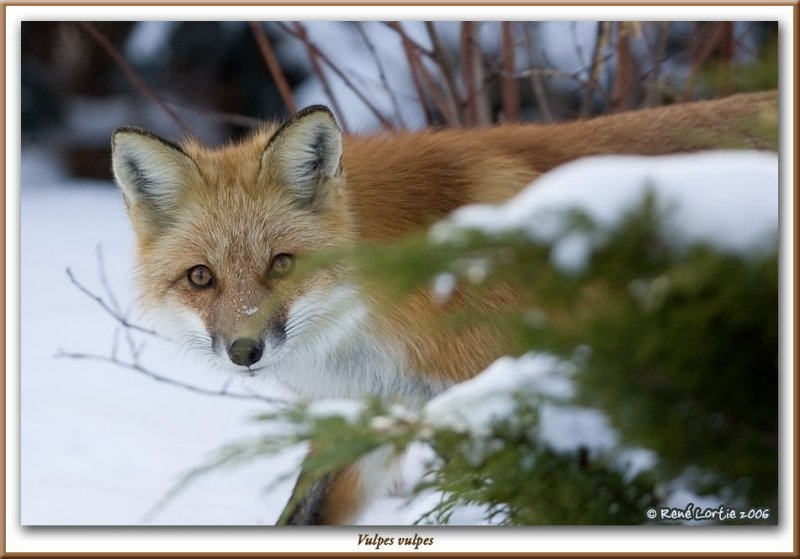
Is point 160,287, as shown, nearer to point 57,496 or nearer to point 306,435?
point 57,496

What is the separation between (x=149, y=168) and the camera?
91.4 inches

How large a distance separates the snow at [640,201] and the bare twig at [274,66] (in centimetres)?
213

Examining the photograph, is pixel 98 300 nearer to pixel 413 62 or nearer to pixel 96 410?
pixel 96 410

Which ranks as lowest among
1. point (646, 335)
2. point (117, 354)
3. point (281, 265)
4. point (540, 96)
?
point (117, 354)

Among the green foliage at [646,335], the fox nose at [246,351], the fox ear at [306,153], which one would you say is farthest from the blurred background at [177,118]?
the green foliage at [646,335]

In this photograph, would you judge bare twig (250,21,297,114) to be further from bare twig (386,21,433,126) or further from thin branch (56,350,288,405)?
thin branch (56,350,288,405)

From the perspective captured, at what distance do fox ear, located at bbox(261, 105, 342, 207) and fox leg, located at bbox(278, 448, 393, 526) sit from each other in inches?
30.6

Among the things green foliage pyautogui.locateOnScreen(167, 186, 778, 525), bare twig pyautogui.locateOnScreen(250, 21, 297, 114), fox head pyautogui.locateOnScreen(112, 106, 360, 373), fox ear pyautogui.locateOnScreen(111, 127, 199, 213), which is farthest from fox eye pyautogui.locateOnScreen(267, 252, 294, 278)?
green foliage pyautogui.locateOnScreen(167, 186, 778, 525)

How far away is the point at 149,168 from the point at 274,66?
0.96 metres

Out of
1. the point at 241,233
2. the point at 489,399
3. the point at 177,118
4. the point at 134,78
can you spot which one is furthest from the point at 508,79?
the point at 489,399

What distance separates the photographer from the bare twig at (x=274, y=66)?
9.95ft

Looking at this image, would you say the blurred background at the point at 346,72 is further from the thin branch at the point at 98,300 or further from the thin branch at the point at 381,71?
the thin branch at the point at 98,300

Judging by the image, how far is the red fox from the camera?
2223 millimetres

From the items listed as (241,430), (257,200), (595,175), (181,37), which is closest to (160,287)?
(257,200)
